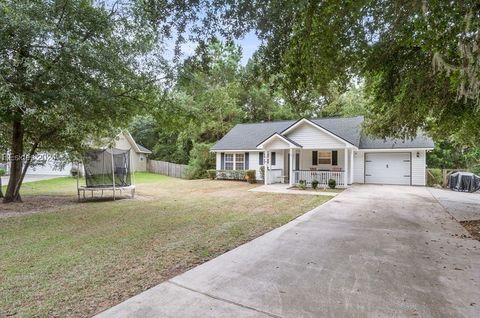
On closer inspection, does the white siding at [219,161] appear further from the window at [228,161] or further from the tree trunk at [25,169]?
the tree trunk at [25,169]

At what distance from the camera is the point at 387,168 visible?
710 inches

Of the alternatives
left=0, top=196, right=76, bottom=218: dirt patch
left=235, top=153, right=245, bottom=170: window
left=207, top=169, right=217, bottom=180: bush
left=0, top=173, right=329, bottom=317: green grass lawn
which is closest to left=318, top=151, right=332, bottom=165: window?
left=235, top=153, right=245, bottom=170: window

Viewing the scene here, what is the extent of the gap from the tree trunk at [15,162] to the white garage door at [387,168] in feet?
60.0

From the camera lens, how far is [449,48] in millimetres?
5180

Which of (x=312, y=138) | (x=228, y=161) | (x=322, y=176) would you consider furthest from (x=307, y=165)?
(x=228, y=161)

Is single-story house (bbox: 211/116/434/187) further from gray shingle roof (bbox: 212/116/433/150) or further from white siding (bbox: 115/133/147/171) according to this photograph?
white siding (bbox: 115/133/147/171)

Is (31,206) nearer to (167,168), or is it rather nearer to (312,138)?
(312,138)

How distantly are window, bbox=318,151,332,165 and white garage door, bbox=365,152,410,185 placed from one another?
251 cm

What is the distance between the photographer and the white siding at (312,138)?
15.8 metres

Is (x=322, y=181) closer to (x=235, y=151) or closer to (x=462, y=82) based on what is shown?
(x=235, y=151)

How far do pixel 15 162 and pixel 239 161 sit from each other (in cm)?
1324

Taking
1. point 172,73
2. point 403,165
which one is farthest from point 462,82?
point 403,165

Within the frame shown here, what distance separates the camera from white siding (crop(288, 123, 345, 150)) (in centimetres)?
1582

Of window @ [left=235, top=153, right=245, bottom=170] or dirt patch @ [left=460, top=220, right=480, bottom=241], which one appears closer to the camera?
dirt patch @ [left=460, top=220, right=480, bottom=241]
